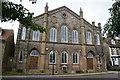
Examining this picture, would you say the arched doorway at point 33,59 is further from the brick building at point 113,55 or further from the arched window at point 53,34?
the brick building at point 113,55

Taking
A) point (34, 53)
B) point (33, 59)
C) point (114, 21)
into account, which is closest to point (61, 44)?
point (34, 53)

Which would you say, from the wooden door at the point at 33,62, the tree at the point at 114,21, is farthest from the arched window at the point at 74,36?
the tree at the point at 114,21

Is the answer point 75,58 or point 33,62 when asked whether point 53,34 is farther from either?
point 33,62

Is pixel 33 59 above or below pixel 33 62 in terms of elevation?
above

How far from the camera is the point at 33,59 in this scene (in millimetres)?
23719

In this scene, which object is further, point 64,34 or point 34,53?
point 64,34

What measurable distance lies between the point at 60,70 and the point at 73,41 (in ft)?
25.6

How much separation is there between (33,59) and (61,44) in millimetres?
7235

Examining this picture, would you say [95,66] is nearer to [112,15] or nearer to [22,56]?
[22,56]

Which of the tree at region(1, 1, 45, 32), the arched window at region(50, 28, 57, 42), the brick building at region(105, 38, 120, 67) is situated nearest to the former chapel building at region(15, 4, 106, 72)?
the arched window at region(50, 28, 57, 42)

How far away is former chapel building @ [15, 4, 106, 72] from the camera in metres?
23.5

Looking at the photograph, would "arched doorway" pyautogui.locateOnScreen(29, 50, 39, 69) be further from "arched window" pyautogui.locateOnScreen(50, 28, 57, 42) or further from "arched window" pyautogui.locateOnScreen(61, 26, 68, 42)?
"arched window" pyautogui.locateOnScreen(61, 26, 68, 42)

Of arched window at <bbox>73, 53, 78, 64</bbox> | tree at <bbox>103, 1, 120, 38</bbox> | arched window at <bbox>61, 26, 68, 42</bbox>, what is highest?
arched window at <bbox>61, 26, 68, 42</bbox>

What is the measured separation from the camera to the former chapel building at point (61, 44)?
23531mm
